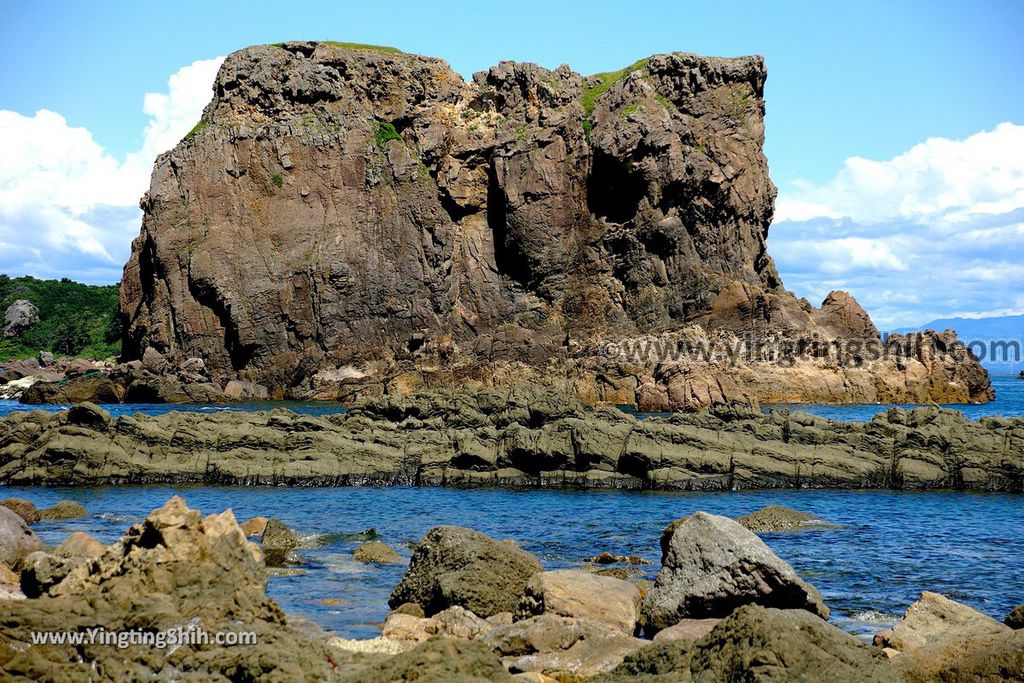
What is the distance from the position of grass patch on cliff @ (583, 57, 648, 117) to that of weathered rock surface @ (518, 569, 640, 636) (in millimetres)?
91285

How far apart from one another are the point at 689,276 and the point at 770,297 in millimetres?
8529

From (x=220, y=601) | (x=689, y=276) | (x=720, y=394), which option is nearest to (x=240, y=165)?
(x=689, y=276)

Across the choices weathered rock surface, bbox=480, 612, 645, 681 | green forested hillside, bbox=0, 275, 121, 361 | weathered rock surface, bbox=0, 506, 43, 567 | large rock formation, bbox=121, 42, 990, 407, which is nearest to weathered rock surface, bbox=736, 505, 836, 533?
weathered rock surface, bbox=480, 612, 645, 681

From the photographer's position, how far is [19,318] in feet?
465

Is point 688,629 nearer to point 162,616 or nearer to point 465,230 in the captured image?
point 162,616

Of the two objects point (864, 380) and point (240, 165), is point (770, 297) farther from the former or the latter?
point (240, 165)

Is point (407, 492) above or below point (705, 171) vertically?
below

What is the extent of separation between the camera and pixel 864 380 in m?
84.6

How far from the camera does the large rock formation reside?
291ft

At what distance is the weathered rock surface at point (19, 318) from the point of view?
140875mm

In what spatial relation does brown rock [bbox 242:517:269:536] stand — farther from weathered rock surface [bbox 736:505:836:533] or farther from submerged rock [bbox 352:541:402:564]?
weathered rock surface [bbox 736:505:836:533]

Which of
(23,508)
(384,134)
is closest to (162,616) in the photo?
(23,508)

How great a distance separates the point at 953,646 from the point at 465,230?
299 feet

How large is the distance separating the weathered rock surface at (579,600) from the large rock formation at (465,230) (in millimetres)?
66058
